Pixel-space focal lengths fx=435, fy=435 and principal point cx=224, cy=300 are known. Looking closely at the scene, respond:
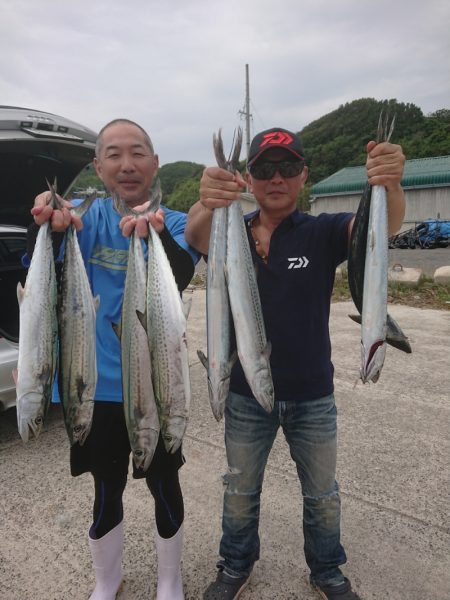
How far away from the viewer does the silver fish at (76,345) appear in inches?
66.3

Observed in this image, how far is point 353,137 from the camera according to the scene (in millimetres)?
65062

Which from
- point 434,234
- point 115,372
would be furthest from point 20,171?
point 434,234

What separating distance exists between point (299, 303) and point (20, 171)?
11.5ft

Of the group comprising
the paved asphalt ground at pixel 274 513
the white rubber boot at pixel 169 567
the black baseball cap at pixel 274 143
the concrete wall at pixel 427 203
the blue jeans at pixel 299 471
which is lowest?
the paved asphalt ground at pixel 274 513

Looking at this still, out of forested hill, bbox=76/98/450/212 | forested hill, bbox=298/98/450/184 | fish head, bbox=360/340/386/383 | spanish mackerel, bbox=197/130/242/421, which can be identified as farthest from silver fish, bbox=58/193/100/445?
forested hill, bbox=298/98/450/184

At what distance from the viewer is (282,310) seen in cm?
200

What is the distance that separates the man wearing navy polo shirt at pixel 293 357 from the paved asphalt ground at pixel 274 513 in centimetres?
30

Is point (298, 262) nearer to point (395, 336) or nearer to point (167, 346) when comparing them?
point (395, 336)

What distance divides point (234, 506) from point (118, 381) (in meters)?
0.85

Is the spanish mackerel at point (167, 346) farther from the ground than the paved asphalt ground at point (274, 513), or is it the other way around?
the spanish mackerel at point (167, 346)

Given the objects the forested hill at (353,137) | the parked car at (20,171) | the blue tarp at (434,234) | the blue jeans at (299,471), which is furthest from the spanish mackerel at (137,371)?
the forested hill at (353,137)

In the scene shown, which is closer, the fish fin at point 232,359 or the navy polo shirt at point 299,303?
the fish fin at point 232,359

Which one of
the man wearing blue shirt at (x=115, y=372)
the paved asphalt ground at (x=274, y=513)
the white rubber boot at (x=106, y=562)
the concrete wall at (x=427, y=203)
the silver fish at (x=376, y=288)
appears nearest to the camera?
the silver fish at (x=376, y=288)

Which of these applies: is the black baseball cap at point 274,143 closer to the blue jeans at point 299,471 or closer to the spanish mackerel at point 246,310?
the spanish mackerel at point 246,310
